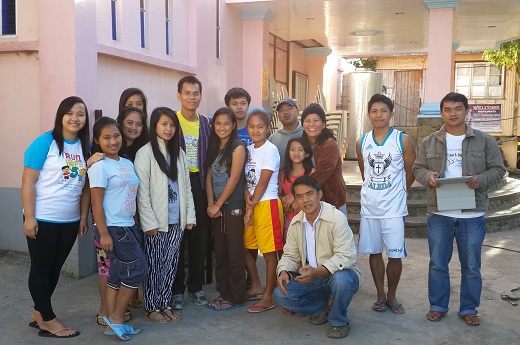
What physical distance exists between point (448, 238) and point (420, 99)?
1564 centimetres

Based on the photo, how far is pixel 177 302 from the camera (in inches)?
158

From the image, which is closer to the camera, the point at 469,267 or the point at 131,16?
the point at 469,267

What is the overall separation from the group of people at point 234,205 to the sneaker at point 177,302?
1 centimetres

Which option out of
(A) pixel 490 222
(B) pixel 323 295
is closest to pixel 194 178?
(B) pixel 323 295

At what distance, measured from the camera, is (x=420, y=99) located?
60.5 ft

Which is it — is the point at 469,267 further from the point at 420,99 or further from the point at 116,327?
the point at 420,99

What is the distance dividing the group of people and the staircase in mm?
2929

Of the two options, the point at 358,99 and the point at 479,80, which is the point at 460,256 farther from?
the point at 479,80

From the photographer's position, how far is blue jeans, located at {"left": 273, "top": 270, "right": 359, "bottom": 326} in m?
3.42

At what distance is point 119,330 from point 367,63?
16.3 meters

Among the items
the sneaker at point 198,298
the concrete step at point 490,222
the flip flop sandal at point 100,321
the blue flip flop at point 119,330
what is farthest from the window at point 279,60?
the blue flip flop at point 119,330

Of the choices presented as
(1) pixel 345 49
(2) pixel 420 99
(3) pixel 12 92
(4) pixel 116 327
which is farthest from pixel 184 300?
(2) pixel 420 99

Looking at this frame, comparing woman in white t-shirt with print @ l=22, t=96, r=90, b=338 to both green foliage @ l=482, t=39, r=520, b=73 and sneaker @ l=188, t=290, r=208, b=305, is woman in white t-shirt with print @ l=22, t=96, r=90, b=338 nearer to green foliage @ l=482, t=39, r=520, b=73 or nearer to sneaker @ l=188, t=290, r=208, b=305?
sneaker @ l=188, t=290, r=208, b=305

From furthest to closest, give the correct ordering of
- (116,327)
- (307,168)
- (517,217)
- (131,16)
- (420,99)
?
(420,99)
(517,217)
(131,16)
(307,168)
(116,327)
